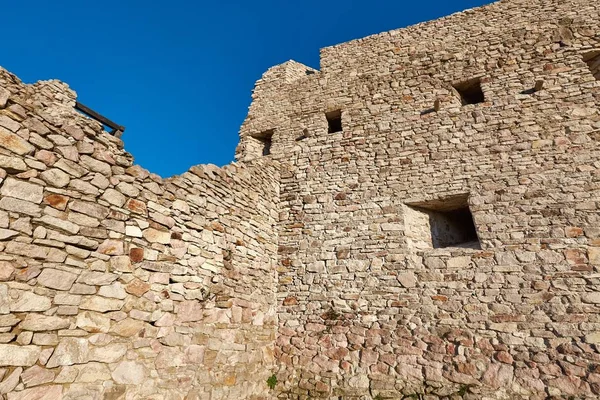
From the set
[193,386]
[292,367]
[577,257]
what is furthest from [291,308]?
[577,257]

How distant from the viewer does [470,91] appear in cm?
709

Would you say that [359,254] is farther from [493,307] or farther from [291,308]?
[493,307]

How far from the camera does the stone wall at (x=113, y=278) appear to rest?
282 cm

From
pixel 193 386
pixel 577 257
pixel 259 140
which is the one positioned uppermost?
pixel 259 140

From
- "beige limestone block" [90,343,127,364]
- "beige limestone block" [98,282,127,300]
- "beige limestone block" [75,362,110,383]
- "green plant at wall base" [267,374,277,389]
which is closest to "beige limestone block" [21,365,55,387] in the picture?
"beige limestone block" [75,362,110,383]

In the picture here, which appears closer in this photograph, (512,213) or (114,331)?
(114,331)

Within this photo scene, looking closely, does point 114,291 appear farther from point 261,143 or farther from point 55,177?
point 261,143

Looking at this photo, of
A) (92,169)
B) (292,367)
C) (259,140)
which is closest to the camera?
(92,169)

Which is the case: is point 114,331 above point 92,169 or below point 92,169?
below

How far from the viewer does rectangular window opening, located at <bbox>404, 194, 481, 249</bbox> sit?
5598 millimetres

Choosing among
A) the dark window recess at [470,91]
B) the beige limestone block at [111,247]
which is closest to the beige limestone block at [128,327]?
the beige limestone block at [111,247]

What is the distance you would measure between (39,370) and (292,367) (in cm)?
334

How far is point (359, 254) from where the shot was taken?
18.2 feet

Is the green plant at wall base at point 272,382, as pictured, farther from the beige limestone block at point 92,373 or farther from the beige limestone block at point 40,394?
the beige limestone block at point 40,394
